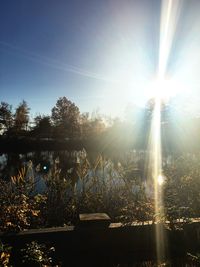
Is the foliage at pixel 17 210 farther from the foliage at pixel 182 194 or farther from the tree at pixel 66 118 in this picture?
the tree at pixel 66 118

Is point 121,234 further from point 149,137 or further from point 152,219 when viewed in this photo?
point 149,137

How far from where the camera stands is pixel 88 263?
5066 mm

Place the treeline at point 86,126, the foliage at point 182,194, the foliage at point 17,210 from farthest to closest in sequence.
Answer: the treeline at point 86,126 → the foliage at point 182,194 → the foliage at point 17,210

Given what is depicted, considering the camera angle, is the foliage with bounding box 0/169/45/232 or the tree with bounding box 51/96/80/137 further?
the tree with bounding box 51/96/80/137

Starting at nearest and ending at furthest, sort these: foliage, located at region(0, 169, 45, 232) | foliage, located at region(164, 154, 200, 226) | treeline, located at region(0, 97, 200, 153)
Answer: foliage, located at region(0, 169, 45, 232) → foliage, located at region(164, 154, 200, 226) → treeline, located at region(0, 97, 200, 153)

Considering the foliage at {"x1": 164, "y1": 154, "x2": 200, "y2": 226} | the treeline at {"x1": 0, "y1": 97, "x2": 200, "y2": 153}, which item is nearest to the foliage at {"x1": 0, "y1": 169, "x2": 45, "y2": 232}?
the foliage at {"x1": 164, "y1": 154, "x2": 200, "y2": 226}

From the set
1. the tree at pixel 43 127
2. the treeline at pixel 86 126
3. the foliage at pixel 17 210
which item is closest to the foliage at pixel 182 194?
the foliage at pixel 17 210

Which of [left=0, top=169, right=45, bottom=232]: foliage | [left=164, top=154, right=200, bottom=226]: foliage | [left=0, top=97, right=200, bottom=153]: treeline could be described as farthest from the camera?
[left=0, top=97, right=200, bottom=153]: treeline

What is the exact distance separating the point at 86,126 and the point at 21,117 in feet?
37.5

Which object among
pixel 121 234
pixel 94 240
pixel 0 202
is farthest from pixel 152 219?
pixel 0 202

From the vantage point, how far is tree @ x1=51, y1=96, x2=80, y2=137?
2190 inches

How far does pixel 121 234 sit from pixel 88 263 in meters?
0.70

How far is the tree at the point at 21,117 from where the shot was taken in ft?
187

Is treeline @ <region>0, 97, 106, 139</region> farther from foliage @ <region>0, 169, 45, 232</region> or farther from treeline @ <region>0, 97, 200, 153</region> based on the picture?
foliage @ <region>0, 169, 45, 232</region>
